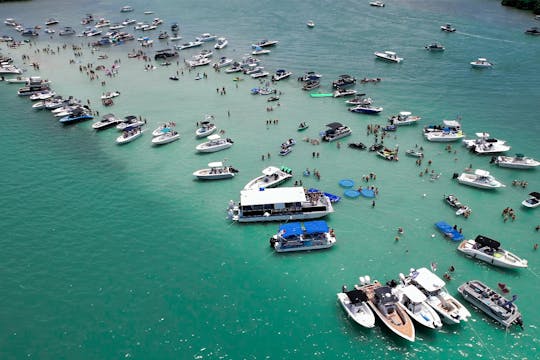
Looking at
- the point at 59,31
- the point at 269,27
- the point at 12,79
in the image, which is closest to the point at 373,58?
the point at 269,27

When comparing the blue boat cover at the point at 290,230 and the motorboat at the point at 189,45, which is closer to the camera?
the blue boat cover at the point at 290,230

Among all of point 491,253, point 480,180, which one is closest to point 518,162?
point 480,180

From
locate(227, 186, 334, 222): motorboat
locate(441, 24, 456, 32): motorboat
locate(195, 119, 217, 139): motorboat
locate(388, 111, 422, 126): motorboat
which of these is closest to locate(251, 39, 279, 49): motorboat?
locate(195, 119, 217, 139): motorboat

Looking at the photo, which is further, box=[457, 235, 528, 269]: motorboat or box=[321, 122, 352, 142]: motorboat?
box=[321, 122, 352, 142]: motorboat

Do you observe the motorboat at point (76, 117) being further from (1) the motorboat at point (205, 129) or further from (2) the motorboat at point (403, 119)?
(2) the motorboat at point (403, 119)

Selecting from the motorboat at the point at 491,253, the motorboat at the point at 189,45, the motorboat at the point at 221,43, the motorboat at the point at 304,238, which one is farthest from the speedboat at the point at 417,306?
the motorboat at the point at 189,45

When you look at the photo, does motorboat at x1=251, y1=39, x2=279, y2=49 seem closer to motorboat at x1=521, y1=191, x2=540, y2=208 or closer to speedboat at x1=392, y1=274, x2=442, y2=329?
motorboat at x1=521, y1=191, x2=540, y2=208
